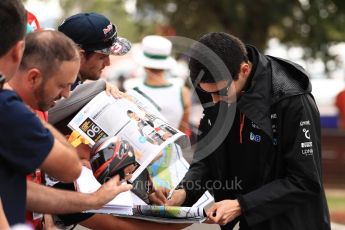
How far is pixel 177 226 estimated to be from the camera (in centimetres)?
492

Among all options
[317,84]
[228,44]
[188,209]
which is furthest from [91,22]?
[317,84]

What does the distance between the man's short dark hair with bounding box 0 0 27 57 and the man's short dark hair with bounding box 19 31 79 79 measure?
315mm

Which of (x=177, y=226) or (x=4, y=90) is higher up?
(x=4, y=90)

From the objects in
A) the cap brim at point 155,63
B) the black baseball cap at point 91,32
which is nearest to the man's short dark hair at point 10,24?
the black baseball cap at point 91,32

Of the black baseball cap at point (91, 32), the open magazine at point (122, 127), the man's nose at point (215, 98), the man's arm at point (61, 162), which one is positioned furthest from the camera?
the black baseball cap at point (91, 32)

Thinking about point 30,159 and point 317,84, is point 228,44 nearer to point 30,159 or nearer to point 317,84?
point 30,159

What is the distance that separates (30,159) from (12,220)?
0.27 metres

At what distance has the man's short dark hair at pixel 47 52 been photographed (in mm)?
3459

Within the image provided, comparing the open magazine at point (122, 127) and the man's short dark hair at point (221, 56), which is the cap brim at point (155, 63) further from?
A: the open magazine at point (122, 127)

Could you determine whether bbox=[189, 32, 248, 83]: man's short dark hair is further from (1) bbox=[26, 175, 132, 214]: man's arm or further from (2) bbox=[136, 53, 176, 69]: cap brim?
(2) bbox=[136, 53, 176, 69]: cap brim

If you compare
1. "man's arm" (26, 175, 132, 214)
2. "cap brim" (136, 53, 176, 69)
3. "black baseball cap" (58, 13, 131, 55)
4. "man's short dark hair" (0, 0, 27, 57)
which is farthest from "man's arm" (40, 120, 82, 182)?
"cap brim" (136, 53, 176, 69)

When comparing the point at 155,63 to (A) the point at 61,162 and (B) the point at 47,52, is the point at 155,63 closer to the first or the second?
(B) the point at 47,52

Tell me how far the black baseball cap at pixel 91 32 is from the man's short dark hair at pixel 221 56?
1.85ft

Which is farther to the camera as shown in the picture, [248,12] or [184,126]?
[248,12]
